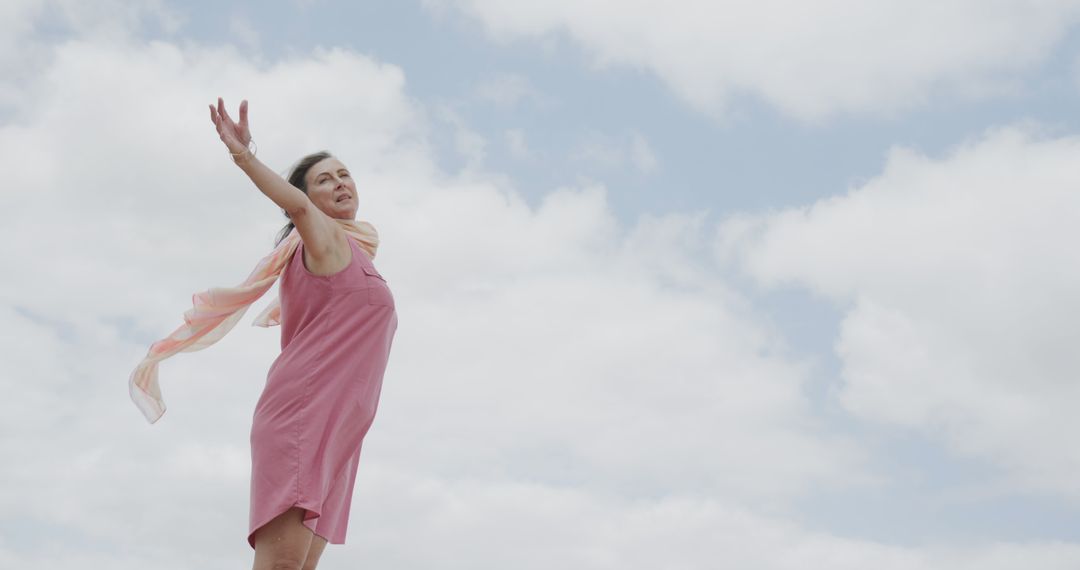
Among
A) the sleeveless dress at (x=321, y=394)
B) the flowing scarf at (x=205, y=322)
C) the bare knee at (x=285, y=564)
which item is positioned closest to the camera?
the bare knee at (x=285, y=564)

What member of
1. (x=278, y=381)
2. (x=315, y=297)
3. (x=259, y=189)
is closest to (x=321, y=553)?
(x=278, y=381)

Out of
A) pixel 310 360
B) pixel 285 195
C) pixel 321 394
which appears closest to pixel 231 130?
pixel 285 195

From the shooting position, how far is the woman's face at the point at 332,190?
4.76 meters

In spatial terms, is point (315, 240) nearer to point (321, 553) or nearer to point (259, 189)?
point (259, 189)

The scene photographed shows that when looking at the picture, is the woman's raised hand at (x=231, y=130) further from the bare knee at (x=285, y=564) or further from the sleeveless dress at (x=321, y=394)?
the bare knee at (x=285, y=564)

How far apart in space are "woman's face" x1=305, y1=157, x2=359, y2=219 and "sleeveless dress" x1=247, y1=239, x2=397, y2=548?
9.0 inches

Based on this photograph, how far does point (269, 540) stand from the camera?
4.14 m

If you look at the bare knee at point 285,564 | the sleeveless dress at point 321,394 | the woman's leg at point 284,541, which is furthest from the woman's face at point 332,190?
the bare knee at point 285,564

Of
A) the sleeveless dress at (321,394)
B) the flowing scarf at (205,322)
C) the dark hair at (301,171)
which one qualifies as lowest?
the sleeveless dress at (321,394)

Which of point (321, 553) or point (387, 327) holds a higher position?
point (387, 327)

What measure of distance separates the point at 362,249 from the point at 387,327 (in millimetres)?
354

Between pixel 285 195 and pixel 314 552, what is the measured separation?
1.24 m

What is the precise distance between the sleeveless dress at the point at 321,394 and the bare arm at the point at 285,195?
0.32ft

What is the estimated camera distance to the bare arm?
4.14m
